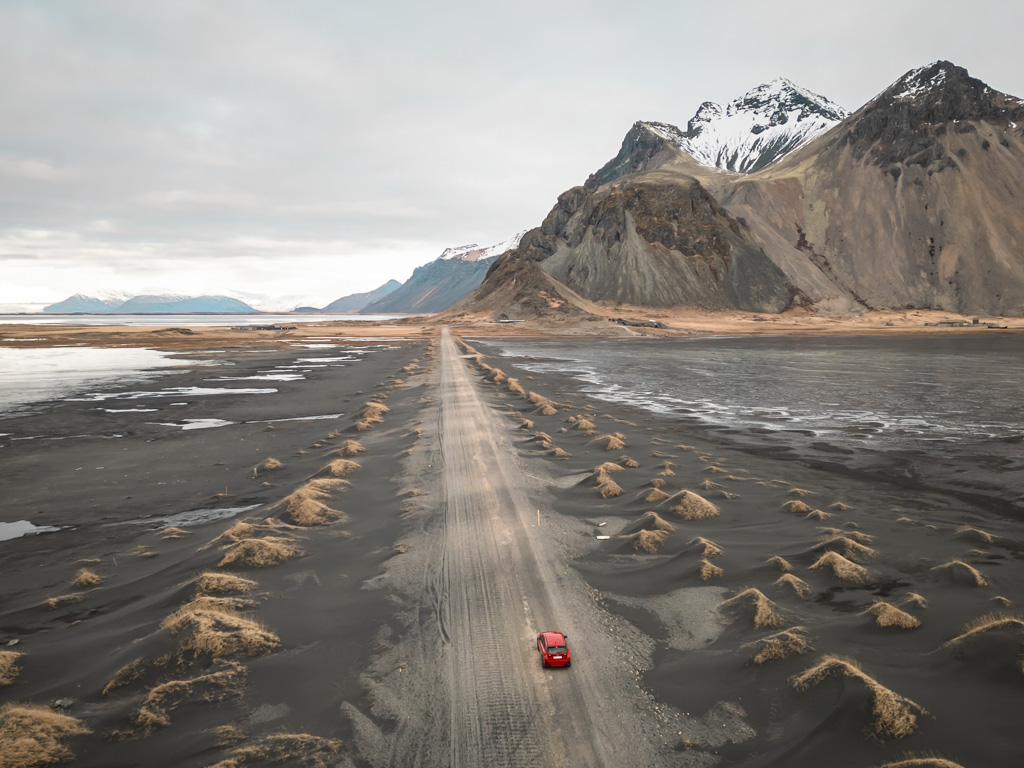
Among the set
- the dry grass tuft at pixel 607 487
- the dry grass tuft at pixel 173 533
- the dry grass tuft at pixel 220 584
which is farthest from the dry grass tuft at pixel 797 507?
the dry grass tuft at pixel 173 533

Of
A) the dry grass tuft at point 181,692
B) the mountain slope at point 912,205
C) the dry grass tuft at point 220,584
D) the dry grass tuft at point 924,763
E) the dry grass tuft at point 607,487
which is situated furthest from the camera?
the mountain slope at point 912,205

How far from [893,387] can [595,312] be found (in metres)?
110

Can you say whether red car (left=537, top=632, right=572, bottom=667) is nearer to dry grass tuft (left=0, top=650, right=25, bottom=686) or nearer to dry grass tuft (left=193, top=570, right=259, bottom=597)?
dry grass tuft (left=193, top=570, right=259, bottom=597)

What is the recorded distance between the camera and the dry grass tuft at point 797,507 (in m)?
15.4

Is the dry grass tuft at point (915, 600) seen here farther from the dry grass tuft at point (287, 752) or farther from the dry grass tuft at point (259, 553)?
the dry grass tuft at point (259, 553)

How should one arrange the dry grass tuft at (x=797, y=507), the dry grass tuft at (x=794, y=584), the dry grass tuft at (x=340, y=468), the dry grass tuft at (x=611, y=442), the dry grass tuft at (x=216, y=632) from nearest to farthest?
the dry grass tuft at (x=216, y=632), the dry grass tuft at (x=794, y=584), the dry grass tuft at (x=797, y=507), the dry grass tuft at (x=340, y=468), the dry grass tuft at (x=611, y=442)

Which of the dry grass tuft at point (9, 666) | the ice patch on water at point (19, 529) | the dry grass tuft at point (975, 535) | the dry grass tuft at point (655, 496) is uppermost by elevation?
the dry grass tuft at point (9, 666)

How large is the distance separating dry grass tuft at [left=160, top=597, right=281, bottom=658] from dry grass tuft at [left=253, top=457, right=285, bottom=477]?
10.8 m

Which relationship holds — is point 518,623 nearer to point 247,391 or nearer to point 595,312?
point 247,391

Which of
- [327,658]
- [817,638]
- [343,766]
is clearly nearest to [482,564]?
[327,658]

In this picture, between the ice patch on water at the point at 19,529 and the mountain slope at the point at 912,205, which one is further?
the mountain slope at the point at 912,205

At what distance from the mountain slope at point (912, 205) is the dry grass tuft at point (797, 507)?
157863 millimetres

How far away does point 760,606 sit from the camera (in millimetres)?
10086

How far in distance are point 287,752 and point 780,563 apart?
33.0 feet
